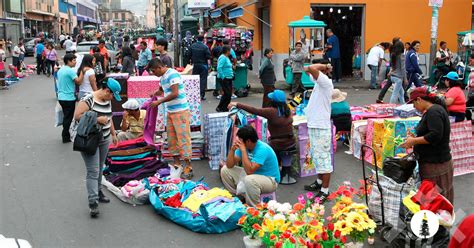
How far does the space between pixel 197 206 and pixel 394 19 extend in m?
15.0

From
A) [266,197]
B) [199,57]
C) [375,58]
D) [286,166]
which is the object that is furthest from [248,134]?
[375,58]

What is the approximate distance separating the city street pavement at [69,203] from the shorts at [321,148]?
63 centimetres

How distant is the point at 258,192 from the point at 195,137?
2937 millimetres

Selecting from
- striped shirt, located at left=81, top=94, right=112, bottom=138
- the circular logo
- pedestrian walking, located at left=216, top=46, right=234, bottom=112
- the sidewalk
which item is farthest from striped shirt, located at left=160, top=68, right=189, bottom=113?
the sidewalk

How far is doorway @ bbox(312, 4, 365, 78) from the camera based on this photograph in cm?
1938

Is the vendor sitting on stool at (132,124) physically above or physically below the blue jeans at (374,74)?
below

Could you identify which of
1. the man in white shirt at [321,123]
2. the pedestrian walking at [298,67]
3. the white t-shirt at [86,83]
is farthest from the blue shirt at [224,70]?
the man in white shirt at [321,123]

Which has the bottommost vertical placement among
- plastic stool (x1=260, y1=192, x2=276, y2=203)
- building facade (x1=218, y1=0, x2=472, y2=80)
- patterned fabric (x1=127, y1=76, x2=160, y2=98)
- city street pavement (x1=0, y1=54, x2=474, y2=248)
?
city street pavement (x1=0, y1=54, x2=474, y2=248)

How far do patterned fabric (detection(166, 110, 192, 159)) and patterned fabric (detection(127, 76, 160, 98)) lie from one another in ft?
7.70

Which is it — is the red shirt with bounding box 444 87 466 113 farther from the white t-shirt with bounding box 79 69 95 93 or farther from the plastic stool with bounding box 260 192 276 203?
the white t-shirt with bounding box 79 69 95 93

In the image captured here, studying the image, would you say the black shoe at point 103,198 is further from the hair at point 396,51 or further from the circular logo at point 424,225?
the hair at point 396,51

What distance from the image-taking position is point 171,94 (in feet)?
24.0

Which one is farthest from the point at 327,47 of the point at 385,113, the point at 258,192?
the point at 258,192

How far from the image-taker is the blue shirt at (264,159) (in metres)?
6.01
